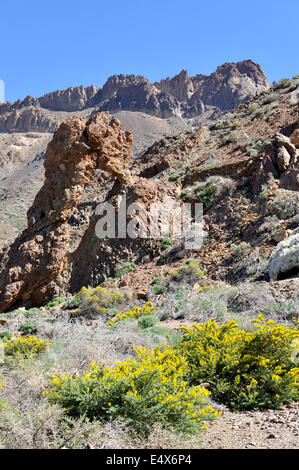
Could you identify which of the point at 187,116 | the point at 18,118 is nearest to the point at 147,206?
the point at 187,116

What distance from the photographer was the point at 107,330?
702cm

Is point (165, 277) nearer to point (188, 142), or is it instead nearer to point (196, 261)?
point (196, 261)

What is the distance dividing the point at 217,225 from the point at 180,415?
969cm

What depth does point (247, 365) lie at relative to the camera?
4.21 m

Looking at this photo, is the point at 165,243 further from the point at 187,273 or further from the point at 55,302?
the point at 55,302

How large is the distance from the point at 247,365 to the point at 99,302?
6.29 metres

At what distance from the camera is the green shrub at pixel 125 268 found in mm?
12320

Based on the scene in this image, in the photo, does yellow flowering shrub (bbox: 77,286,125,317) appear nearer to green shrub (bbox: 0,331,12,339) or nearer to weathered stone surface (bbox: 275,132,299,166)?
green shrub (bbox: 0,331,12,339)

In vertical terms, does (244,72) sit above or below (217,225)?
above

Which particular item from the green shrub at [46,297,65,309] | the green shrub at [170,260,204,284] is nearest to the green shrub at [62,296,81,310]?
the green shrub at [46,297,65,309]

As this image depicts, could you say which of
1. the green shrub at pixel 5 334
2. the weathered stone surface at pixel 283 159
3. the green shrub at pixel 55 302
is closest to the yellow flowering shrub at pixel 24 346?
the green shrub at pixel 5 334

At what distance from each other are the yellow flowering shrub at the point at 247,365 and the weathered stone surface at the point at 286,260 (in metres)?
4.11

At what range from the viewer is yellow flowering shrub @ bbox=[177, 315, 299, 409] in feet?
13.2

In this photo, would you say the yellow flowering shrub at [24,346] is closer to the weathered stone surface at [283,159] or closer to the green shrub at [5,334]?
the green shrub at [5,334]
